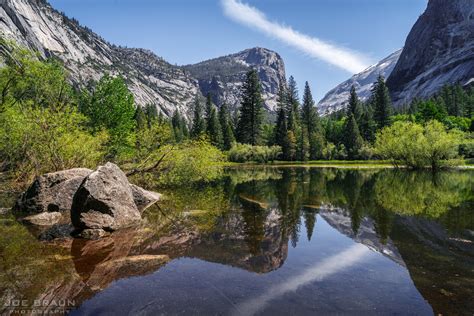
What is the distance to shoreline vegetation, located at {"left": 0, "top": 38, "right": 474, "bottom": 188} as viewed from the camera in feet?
67.8

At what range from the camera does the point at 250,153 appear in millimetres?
72688

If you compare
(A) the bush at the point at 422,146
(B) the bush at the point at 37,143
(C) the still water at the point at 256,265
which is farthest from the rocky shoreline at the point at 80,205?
(A) the bush at the point at 422,146

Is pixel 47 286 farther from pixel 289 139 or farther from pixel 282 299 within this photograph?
pixel 289 139

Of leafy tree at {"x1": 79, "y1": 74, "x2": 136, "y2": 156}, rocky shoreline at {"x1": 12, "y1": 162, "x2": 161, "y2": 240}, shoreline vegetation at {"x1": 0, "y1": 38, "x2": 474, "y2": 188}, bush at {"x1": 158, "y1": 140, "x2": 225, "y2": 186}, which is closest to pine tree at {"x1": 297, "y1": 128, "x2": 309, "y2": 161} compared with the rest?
shoreline vegetation at {"x1": 0, "y1": 38, "x2": 474, "y2": 188}

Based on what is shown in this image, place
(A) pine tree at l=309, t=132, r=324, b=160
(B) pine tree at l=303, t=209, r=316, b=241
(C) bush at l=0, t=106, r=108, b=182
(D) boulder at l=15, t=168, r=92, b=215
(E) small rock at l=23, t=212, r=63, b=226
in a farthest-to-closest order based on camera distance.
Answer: (A) pine tree at l=309, t=132, r=324, b=160
(C) bush at l=0, t=106, r=108, b=182
(D) boulder at l=15, t=168, r=92, b=215
(E) small rock at l=23, t=212, r=63, b=226
(B) pine tree at l=303, t=209, r=316, b=241

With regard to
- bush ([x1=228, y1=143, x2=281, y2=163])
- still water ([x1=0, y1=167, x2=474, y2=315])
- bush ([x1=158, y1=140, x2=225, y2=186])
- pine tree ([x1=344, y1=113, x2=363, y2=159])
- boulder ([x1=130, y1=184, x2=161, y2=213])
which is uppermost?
pine tree ([x1=344, y1=113, x2=363, y2=159])

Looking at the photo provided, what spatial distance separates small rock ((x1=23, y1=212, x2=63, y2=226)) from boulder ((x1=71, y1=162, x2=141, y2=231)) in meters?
2.51

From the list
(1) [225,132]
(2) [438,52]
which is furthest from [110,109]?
(2) [438,52]

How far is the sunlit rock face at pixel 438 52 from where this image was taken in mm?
154625

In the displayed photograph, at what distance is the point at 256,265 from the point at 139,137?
19.3m

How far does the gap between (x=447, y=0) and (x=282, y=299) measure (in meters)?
228

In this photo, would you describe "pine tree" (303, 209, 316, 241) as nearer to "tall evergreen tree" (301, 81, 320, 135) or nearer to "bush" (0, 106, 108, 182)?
"bush" (0, 106, 108, 182)

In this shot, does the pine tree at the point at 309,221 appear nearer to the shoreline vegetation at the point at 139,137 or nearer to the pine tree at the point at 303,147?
the shoreline vegetation at the point at 139,137

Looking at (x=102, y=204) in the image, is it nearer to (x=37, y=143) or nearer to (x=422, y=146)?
(x=37, y=143)
